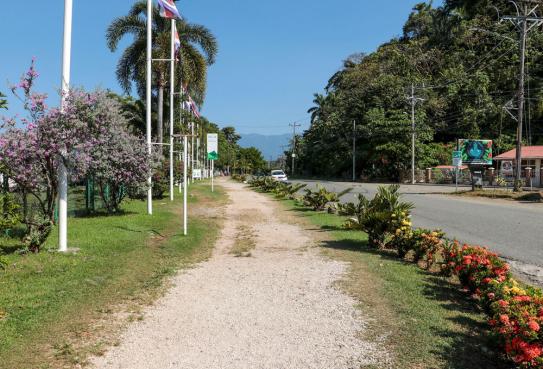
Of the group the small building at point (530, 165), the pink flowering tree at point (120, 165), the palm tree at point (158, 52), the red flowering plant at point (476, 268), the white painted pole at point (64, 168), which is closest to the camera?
the red flowering plant at point (476, 268)

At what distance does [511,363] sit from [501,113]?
180 feet

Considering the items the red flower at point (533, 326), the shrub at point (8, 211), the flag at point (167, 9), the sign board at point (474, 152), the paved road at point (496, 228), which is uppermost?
the flag at point (167, 9)

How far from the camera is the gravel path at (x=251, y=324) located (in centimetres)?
438

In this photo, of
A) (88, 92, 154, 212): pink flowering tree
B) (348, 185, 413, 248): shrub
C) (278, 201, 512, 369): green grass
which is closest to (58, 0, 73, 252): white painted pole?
(88, 92, 154, 212): pink flowering tree

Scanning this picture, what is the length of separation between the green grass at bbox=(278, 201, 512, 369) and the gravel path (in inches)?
9.2

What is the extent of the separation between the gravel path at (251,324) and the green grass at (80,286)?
39 centimetres

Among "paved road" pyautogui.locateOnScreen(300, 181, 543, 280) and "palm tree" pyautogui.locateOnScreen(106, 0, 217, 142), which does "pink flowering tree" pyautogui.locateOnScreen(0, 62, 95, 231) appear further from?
"palm tree" pyautogui.locateOnScreen(106, 0, 217, 142)

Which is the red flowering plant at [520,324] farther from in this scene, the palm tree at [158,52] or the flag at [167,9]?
the palm tree at [158,52]

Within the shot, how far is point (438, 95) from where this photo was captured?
200ft

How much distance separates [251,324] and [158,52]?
71.4ft

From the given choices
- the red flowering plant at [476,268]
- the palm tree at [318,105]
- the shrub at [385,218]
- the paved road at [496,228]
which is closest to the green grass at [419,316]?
the red flowering plant at [476,268]

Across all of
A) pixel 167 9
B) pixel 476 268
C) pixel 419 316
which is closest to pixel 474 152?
pixel 167 9

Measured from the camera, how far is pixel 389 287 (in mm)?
6848

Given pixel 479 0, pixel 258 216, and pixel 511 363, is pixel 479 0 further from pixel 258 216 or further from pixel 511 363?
pixel 511 363
